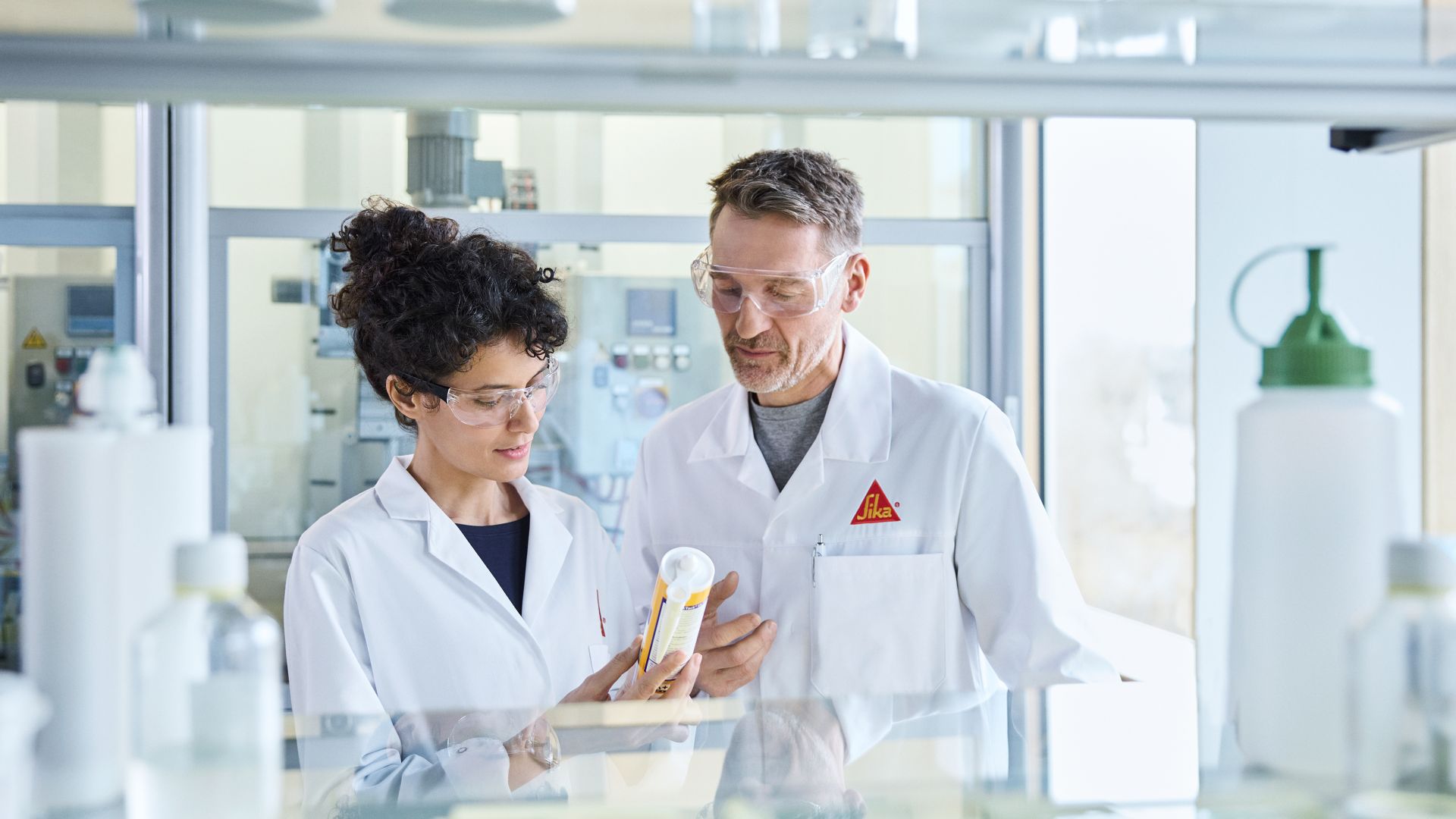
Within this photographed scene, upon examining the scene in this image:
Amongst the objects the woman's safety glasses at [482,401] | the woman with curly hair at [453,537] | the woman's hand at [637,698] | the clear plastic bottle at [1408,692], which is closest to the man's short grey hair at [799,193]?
the woman with curly hair at [453,537]

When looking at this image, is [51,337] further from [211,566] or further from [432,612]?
[211,566]

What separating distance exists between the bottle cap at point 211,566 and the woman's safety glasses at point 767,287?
3.79 ft

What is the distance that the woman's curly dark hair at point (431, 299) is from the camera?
1.46 meters

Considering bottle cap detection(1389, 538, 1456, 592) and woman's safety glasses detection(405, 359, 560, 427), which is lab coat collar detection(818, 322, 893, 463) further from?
bottle cap detection(1389, 538, 1456, 592)

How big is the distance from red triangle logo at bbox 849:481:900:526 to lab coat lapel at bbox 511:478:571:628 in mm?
450

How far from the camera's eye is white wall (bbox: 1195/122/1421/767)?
6.77ft

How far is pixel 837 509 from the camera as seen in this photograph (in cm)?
178

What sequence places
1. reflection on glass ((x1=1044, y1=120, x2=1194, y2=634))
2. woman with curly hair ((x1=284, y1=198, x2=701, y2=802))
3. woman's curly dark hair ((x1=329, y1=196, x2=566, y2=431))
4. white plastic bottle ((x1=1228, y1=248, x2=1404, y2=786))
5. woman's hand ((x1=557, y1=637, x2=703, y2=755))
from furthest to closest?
reflection on glass ((x1=1044, y1=120, x2=1194, y2=634))
woman's curly dark hair ((x1=329, y1=196, x2=566, y2=431))
woman with curly hair ((x1=284, y1=198, x2=701, y2=802))
woman's hand ((x1=557, y1=637, x2=703, y2=755))
white plastic bottle ((x1=1228, y1=248, x2=1404, y2=786))

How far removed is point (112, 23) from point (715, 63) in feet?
1.02

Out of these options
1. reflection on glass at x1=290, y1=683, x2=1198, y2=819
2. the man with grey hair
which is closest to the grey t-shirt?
the man with grey hair

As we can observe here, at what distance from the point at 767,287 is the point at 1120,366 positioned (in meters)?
2.49

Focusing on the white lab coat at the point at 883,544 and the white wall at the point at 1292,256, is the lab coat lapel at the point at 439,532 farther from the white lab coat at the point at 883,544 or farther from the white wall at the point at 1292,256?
the white wall at the point at 1292,256

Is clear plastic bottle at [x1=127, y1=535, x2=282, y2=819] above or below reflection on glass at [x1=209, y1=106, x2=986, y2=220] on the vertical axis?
below

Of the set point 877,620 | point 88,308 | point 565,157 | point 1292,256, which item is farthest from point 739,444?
point 88,308
